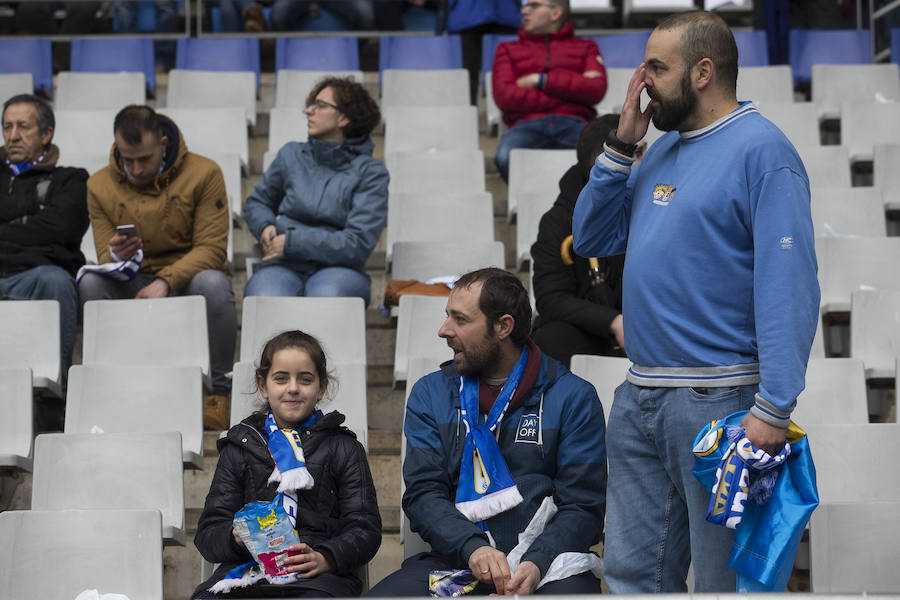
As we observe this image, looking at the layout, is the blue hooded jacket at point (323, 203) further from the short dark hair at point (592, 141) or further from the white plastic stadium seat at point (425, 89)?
the white plastic stadium seat at point (425, 89)

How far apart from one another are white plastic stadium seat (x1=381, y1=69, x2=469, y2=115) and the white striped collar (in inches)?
140

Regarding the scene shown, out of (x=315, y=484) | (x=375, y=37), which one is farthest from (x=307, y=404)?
(x=375, y=37)

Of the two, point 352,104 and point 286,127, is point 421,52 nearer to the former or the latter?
point 286,127

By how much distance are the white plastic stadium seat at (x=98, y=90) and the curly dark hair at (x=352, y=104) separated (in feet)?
5.87

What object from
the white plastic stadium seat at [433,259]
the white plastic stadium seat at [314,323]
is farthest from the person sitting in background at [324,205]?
the white plastic stadium seat at [314,323]

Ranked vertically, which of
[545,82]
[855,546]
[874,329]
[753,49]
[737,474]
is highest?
[753,49]

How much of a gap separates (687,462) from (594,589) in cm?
55

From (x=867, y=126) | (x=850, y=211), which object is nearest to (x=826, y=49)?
(x=867, y=126)

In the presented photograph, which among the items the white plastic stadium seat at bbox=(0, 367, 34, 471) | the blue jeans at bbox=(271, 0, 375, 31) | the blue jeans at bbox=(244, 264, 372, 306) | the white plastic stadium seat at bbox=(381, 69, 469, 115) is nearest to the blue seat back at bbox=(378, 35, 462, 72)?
the blue jeans at bbox=(271, 0, 375, 31)

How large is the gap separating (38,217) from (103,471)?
1.28 m

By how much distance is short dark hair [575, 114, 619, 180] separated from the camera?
309 centimetres

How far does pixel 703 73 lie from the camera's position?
1.93 meters

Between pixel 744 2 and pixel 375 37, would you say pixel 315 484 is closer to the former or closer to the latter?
pixel 375 37

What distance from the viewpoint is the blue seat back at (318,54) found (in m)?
Result: 6.00
